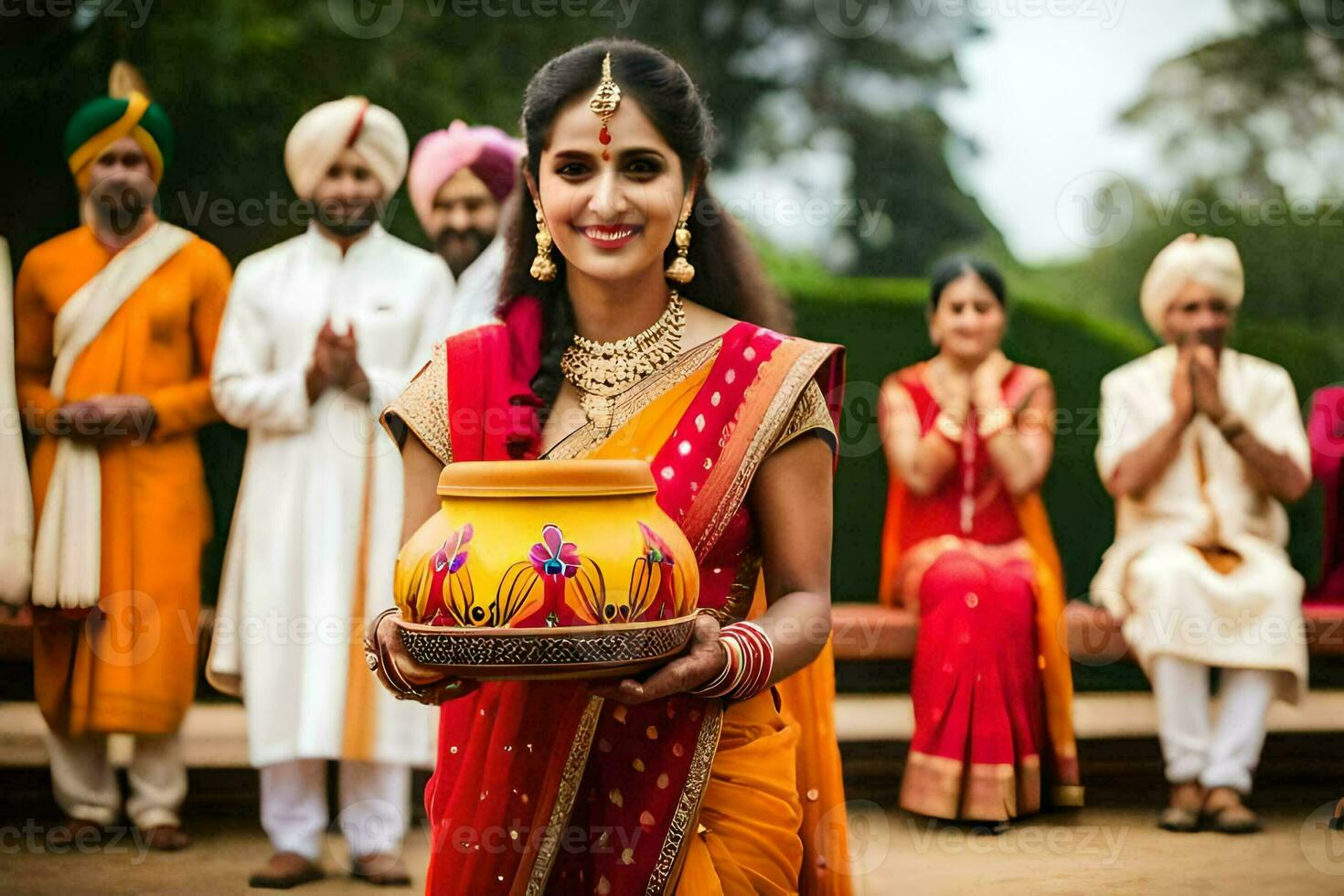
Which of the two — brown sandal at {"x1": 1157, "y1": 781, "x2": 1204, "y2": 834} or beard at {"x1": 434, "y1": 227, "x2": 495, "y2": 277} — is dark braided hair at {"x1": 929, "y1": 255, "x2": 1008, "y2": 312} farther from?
brown sandal at {"x1": 1157, "y1": 781, "x2": 1204, "y2": 834}

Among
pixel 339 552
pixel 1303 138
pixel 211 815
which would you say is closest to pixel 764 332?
pixel 339 552

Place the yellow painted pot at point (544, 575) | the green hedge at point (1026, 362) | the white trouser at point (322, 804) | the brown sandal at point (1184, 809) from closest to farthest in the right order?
the yellow painted pot at point (544, 575)
the white trouser at point (322, 804)
the brown sandal at point (1184, 809)
the green hedge at point (1026, 362)

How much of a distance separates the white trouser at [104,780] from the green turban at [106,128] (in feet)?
6.26

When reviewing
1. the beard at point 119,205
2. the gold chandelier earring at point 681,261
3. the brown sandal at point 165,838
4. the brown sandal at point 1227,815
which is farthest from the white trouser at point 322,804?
the gold chandelier earring at point 681,261

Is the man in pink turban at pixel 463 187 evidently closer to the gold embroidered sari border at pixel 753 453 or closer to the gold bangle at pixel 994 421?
the gold bangle at pixel 994 421

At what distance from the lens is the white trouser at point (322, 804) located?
4973 millimetres

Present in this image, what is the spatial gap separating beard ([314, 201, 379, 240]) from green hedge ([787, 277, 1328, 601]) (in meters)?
2.28

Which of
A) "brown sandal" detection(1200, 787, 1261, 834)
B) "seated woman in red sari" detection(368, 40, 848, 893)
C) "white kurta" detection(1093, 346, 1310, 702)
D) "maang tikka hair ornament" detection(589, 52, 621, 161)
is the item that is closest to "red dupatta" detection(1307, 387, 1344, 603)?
"white kurta" detection(1093, 346, 1310, 702)

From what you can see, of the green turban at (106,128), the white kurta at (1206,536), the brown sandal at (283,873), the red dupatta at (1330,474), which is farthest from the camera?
the red dupatta at (1330,474)

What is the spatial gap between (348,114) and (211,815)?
253cm

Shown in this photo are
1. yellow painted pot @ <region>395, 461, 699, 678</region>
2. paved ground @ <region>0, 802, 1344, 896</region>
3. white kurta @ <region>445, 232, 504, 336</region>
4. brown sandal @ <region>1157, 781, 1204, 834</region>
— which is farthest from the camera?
brown sandal @ <region>1157, 781, 1204, 834</region>

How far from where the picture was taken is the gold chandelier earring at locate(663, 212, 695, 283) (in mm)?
2445

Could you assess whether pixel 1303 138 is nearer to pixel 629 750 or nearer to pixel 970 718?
pixel 970 718

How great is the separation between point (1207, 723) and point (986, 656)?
802 millimetres
